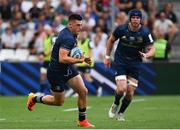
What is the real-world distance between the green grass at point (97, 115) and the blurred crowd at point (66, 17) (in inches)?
124

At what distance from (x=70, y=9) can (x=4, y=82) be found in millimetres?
4038

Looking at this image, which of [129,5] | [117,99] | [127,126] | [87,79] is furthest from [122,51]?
[129,5]

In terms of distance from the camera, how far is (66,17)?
26812 millimetres

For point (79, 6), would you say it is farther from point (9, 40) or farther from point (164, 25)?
point (164, 25)

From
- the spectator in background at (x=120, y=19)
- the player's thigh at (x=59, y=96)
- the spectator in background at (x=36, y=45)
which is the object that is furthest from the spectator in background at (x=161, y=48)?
the player's thigh at (x=59, y=96)

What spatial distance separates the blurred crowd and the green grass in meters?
3.16

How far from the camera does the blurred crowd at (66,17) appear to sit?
86.5 ft

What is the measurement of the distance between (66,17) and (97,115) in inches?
386

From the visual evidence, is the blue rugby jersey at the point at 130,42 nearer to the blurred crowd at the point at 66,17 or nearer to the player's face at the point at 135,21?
the player's face at the point at 135,21

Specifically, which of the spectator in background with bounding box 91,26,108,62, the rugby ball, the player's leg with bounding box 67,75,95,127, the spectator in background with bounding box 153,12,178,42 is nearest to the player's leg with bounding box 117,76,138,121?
the player's leg with bounding box 67,75,95,127

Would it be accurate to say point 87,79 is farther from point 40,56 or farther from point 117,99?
point 117,99

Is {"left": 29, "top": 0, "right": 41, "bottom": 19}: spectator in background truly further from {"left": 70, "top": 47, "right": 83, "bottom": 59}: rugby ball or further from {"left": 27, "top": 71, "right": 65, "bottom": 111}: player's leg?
{"left": 70, "top": 47, "right": 83, "bottom": 59}: rugby ball

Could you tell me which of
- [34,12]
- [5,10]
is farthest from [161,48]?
[5,10]

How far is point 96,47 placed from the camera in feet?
86.6
